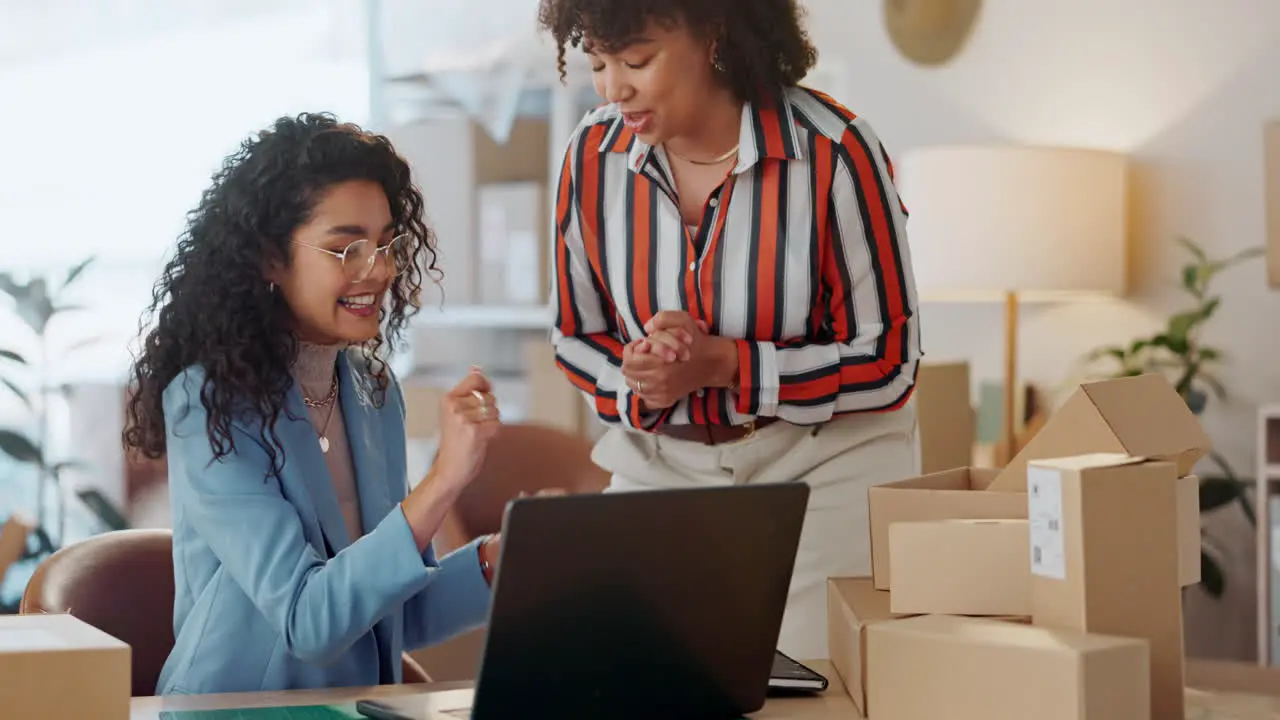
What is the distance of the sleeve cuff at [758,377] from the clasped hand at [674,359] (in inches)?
0.5

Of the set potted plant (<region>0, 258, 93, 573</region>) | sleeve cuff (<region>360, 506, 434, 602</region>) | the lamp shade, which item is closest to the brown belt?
sleeve cuff (<region>360, 506, 434, 602</region>)

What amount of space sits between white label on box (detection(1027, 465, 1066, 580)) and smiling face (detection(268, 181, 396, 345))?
74 centimetres

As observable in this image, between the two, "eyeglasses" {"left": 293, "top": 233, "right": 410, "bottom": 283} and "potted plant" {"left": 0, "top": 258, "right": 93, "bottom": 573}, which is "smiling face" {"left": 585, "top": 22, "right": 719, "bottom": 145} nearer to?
"eyeglasses" {"left": 293, "top": 233, "right": 410, "bottom": 283}

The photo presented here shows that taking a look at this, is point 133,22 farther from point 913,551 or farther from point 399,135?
point 913,551

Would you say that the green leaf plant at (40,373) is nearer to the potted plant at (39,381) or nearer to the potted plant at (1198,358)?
the potted plant at (39,381)

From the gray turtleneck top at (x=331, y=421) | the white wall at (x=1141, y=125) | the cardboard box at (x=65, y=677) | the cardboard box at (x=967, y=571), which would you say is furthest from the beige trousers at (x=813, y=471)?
the white wall at (x=1141, y=125)

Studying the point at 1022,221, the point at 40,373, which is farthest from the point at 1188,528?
the point at 40,373

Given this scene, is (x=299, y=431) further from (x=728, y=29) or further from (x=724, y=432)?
(x=728, y=29)

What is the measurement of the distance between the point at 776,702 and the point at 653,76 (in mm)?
783

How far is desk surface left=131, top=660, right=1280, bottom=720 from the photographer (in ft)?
4.23

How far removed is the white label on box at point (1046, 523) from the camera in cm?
120

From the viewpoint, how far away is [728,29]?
181 cm

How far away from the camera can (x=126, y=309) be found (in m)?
4.79

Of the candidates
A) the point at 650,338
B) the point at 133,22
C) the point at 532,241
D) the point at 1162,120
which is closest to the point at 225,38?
the point at 133,22
